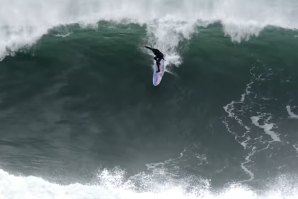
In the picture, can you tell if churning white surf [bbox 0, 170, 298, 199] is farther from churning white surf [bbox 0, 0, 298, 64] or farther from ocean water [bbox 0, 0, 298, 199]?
churning white surf [bbox 0, 0, 298, 64]

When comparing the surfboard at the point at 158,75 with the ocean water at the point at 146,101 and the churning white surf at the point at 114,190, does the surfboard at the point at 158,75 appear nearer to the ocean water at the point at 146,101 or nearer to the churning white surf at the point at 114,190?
the ocean water at the point at 146,101

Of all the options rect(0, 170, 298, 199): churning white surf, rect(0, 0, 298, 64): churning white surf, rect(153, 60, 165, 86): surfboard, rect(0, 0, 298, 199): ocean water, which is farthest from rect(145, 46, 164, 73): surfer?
rect(0, 170, 298, 199): churning white surf

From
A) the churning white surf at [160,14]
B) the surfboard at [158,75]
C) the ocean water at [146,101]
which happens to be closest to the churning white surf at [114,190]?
the ocean water at [146,101]

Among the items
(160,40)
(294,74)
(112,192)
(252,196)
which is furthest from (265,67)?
(112,192)

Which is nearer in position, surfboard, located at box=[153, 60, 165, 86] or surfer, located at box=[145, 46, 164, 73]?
surfer, located at box=[145, 46, 164, 73]

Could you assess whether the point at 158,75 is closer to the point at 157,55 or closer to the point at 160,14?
the point at 157,55

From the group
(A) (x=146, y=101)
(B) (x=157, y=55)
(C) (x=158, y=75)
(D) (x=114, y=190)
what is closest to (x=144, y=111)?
(A) (x=146, y=101)
